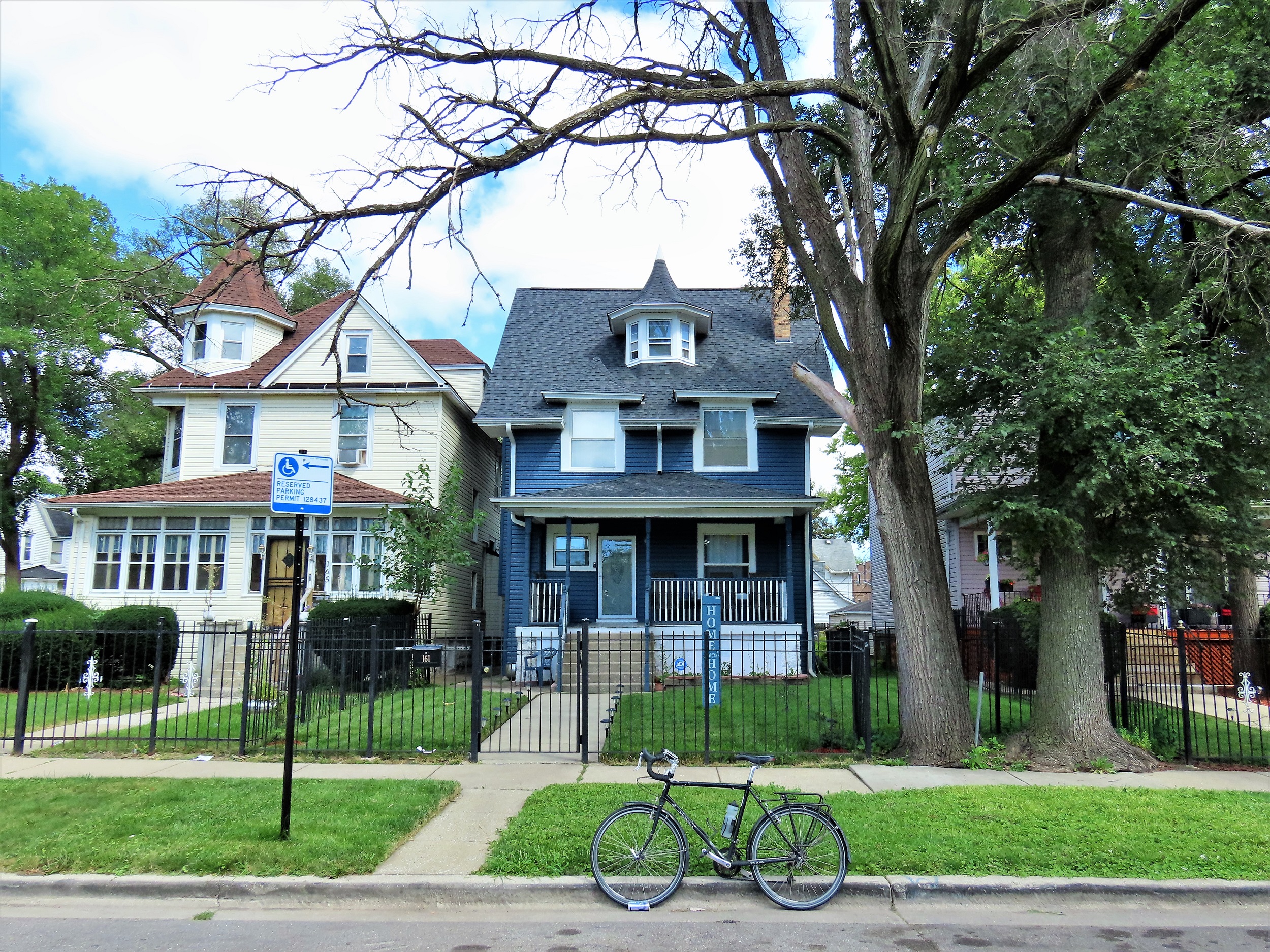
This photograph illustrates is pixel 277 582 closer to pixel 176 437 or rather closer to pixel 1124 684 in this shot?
pixel 176 437

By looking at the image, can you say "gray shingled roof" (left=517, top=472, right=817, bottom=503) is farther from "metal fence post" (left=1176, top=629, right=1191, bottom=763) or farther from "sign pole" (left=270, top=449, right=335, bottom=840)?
"sign pole" (left=270, top=449, right=335, bottom=840)

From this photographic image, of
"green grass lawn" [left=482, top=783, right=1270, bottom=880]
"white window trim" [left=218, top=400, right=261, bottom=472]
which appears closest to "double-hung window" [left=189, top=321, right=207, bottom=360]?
"white window trim" [left=218, top=400, right=261, bottom=472]

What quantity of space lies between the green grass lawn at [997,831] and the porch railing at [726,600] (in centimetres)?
1032

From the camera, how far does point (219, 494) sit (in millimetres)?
20688

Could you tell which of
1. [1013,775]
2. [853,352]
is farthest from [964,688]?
[853,352]

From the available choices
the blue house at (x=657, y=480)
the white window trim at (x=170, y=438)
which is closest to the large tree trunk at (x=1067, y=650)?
the blue house at (x=657, y=480)

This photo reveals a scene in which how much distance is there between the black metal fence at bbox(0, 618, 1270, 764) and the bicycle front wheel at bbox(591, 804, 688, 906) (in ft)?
11.2

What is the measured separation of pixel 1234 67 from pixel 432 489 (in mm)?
17542

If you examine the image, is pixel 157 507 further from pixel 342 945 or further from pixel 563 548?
pixel 342 945

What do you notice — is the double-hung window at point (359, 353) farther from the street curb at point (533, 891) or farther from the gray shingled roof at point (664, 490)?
the street curb at point (533, 891)

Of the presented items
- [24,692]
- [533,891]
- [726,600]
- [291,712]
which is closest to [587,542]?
[726,600]

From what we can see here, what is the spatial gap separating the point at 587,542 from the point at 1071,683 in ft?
41.7

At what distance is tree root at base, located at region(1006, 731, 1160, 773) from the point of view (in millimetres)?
9508

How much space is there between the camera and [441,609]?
72.3ft
